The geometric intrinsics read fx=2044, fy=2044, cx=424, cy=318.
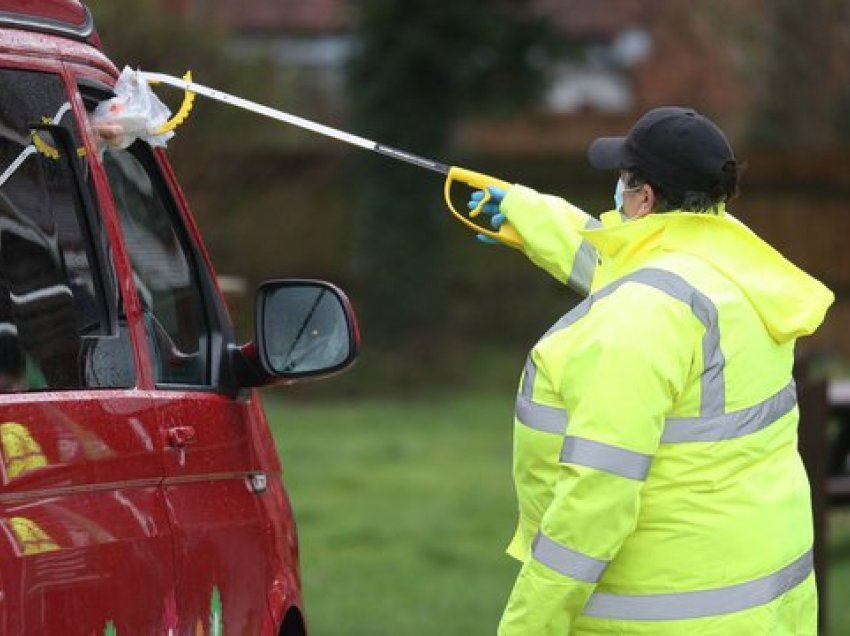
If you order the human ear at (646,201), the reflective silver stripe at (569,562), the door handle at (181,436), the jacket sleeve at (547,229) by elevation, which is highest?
the human ear at (646,201)

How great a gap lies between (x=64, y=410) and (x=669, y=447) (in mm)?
1247

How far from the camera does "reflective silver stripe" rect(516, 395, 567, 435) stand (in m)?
4.12

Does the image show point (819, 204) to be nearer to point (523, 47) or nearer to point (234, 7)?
point (523, 47)

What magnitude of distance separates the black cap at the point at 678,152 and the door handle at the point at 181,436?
1.08 metres

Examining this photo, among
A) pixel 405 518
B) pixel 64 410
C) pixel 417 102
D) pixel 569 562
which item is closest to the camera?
pixel 64 410

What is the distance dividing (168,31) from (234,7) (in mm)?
11597

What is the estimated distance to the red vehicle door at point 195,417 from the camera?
3994 mm

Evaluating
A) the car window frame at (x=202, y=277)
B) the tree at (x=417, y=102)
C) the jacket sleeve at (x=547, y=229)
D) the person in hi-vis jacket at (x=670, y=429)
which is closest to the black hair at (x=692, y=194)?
the person in hi-vis jacket at (x=670, y=429)

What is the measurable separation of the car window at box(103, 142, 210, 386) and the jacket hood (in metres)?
0.91

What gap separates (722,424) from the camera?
4082 mm

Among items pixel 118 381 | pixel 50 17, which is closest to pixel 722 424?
pixel 118 381

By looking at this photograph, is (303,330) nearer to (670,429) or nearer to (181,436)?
(181,436)

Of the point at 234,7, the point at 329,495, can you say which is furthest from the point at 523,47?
the point at 329,495

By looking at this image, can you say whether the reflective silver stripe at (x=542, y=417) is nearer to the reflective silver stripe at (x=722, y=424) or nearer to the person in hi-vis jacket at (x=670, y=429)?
the person in hi-vis jacket at (x=670, y=429)
